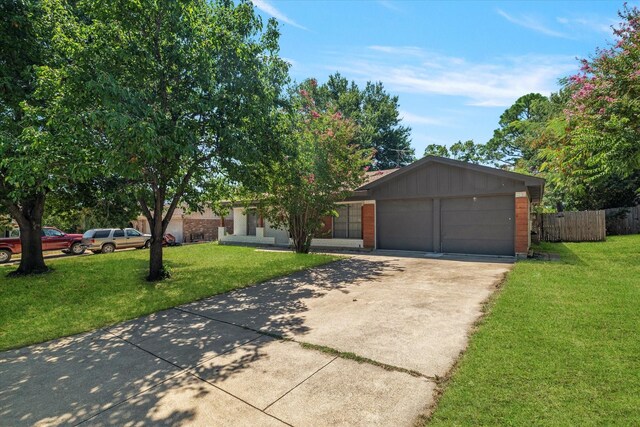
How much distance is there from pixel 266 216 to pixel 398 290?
8.00 metres

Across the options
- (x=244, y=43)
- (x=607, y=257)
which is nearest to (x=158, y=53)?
(x=244, y=43)

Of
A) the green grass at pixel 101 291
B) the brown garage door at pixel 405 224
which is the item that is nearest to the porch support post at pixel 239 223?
the green grass at pixel 101 291

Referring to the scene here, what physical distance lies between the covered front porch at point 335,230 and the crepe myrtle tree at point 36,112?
24.3ft

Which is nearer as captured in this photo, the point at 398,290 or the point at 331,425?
the point at 331,425

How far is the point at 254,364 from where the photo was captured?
145 inches

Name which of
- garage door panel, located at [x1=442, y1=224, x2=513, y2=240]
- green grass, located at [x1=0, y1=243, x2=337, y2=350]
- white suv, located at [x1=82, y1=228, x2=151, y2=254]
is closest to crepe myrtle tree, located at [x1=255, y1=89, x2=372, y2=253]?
green grass, located at [x1=0, y1=243, x2=337, y2=350]

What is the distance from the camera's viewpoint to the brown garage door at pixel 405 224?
13.2 m

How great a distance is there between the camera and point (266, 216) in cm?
1367

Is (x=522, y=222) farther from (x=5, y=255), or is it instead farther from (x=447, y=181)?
(x=5, y=255)

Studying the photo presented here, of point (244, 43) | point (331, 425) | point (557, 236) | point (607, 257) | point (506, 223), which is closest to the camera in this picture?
point (331, 425)

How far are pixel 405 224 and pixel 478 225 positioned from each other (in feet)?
9.47

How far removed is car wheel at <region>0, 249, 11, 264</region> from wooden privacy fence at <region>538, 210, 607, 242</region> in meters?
27.5

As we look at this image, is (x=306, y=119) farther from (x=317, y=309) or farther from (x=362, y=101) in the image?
(x=362, y=101)

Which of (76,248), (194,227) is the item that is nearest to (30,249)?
(76,248)
